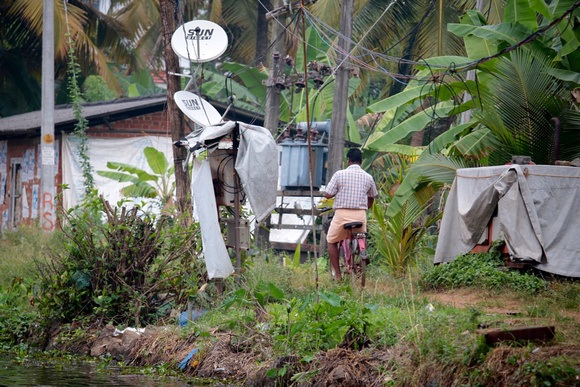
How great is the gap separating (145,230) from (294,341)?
3.31 metres

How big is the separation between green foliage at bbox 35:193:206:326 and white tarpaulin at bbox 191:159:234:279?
0.59 metres

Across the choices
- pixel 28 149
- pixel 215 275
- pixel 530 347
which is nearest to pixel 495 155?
pixel 215 275

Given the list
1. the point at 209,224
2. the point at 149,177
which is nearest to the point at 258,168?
the point at 209,224

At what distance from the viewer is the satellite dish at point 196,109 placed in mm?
9422

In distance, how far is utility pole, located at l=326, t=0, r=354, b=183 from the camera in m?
12.8

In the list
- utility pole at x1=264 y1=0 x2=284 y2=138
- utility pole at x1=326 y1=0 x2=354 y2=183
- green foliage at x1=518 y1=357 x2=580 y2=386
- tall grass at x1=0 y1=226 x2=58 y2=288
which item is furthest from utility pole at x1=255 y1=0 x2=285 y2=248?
green foliage at x1=518 y1=357 x2=580 y2=386

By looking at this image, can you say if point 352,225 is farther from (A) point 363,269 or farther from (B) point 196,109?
(B) point 196,109

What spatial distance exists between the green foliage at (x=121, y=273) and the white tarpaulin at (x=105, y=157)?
35.0ft

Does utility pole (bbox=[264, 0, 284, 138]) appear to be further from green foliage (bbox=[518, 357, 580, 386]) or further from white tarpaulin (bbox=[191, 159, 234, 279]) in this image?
green foliage (bbox=[518, 357, 580, 386])

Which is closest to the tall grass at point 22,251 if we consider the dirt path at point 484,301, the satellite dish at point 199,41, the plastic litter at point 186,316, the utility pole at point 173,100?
the plastic litter at point 186,316

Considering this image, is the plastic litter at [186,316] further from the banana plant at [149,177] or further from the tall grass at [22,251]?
the banana plant at [149,177]

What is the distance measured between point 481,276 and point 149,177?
10507mm

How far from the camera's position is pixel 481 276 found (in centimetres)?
892

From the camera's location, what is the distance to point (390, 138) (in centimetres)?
1280
